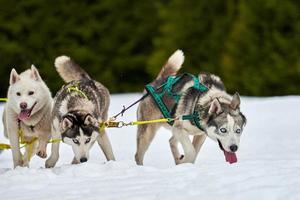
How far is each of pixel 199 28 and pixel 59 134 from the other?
10103 mm

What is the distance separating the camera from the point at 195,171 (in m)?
4.58

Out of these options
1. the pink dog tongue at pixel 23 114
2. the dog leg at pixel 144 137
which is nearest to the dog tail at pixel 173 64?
the dog leg at pixel 144 137

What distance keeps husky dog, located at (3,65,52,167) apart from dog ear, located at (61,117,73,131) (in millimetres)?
501

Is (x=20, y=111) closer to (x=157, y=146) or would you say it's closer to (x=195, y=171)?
(x=195, y=171)

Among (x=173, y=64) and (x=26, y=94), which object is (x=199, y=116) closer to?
(x=173, y=64)

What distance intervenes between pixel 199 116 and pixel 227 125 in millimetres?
324

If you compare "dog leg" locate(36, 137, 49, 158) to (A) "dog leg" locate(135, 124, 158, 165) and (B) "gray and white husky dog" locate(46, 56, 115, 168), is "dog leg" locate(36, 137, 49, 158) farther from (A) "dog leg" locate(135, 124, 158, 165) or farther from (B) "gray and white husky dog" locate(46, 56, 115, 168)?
(A) "dog leg" locate(135, 124, 158, 165)

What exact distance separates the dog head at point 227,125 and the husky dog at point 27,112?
4.93 feet

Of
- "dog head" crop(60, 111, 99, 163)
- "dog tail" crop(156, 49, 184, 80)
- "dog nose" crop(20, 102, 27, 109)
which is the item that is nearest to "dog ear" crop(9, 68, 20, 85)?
"dog nose" crop(20, 102, 27, 109)

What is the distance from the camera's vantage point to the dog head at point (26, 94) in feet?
19.0

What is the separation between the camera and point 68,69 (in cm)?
653

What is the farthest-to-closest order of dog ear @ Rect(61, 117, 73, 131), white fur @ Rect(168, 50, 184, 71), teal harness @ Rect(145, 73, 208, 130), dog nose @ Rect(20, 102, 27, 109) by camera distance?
white fur @ Rect(168, 50, 184, 71), teal harness @ Rect(145, 73, 208, 130), dog nose @ Rect(20, 102, 27, 109), dog ear @ Rect(61, 117, 73, 131)

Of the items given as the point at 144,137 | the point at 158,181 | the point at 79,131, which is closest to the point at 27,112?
the point at 79,131

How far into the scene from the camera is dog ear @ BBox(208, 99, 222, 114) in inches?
210
